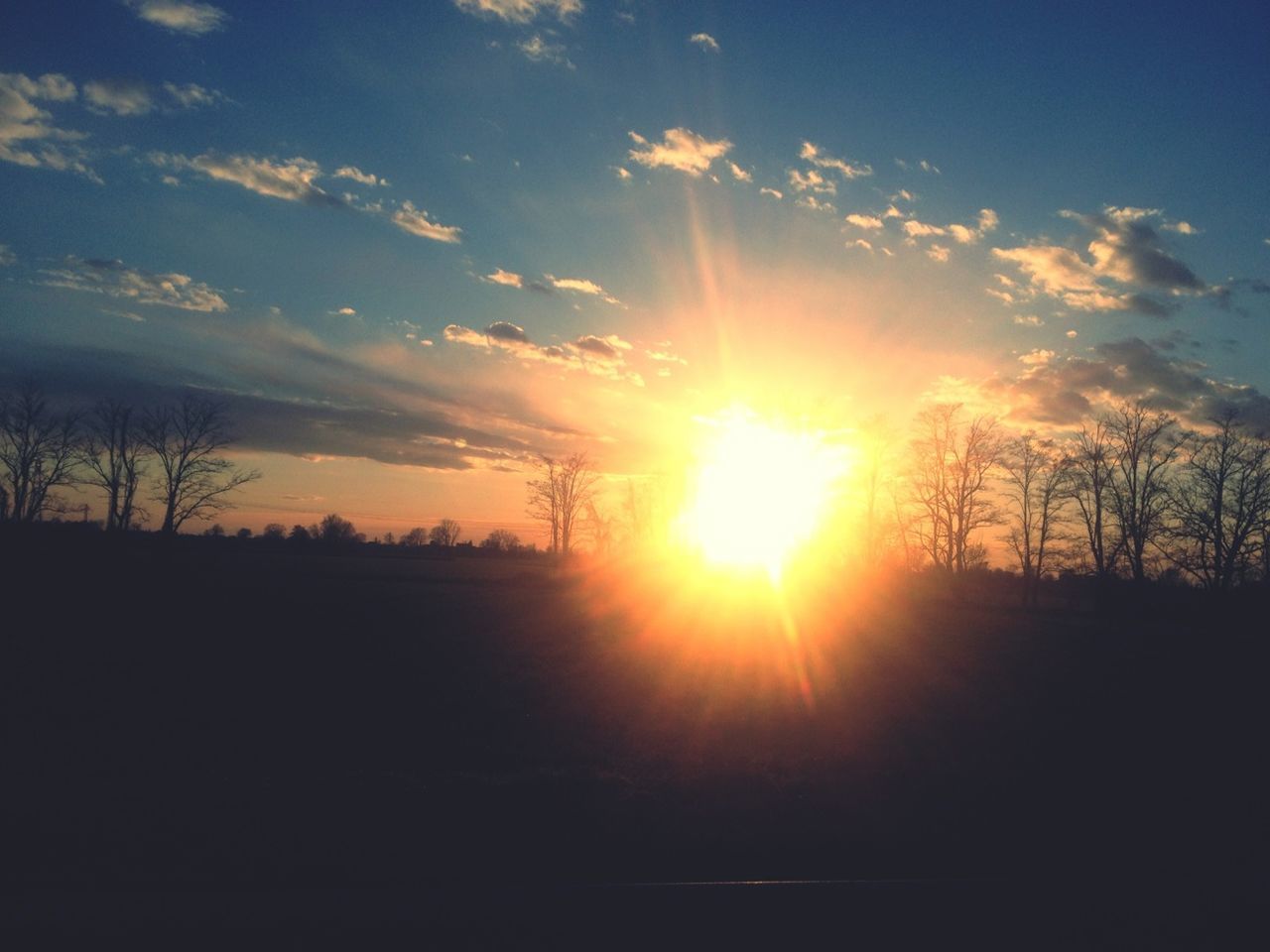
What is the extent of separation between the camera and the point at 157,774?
34.2 feet

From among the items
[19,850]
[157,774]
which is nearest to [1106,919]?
[19,850]

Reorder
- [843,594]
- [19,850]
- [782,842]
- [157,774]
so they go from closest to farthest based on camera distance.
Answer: [19,850] < [782,842] < [157,774] < [843,594]

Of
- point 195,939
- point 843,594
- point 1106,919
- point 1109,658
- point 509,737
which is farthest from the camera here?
point 843,594

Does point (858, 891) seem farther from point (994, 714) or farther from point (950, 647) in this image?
point (950, 647)

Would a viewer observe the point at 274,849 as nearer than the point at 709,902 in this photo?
No

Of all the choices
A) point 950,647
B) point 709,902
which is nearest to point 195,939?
point 709,902

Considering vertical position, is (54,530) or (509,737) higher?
(54,530)

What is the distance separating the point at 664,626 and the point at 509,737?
12.0 metres

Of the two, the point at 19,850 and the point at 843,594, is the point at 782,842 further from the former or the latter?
the point at 843,594

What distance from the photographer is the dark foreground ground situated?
6543 mm

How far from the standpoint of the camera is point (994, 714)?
1653 centimetres

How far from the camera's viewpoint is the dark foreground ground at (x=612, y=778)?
654 cm

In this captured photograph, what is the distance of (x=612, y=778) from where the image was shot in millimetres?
11250

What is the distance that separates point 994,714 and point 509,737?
1105 centimetres
